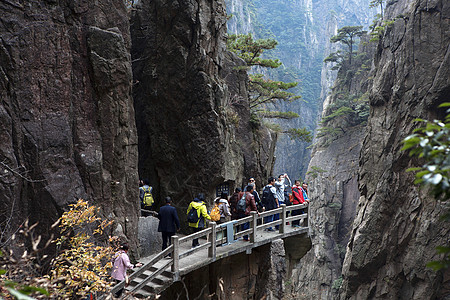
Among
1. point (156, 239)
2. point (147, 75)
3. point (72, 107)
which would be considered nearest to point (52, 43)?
point (72, 107)

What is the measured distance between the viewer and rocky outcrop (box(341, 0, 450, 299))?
63.4 feet

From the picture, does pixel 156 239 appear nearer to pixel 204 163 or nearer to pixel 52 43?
pixel 204 163

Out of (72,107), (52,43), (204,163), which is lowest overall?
(204,163)

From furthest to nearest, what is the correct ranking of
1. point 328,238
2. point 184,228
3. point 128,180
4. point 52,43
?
point 328,238, point 184,228, point 128,180, point 52,43

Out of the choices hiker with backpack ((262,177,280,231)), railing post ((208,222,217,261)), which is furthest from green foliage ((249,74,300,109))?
railing post ((208,222,217,261))

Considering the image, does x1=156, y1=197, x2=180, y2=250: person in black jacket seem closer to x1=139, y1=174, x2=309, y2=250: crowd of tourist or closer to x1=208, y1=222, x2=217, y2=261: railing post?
x1=139, y1=174, x2=309, y2=250: crowd of tourist

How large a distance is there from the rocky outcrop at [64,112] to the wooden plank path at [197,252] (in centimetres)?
192

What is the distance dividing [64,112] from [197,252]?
5.32 m

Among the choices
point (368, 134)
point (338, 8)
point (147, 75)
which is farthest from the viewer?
point (338, 8)

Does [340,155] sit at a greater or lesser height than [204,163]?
lesser

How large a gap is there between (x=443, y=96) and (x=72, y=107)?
18643 millimetres

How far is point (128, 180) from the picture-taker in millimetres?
11070

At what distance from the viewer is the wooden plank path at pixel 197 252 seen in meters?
8.56

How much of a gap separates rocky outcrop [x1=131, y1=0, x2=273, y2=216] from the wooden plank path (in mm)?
2774
